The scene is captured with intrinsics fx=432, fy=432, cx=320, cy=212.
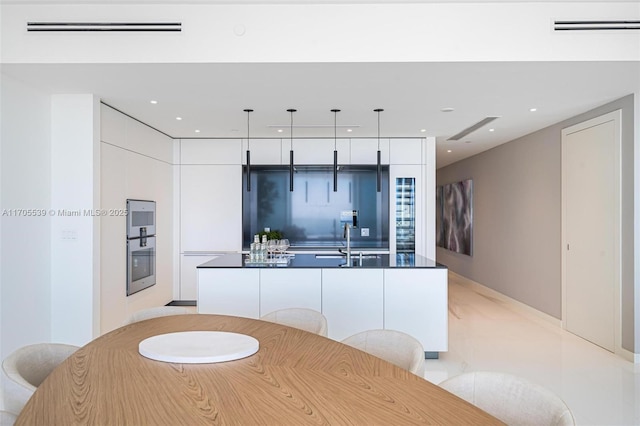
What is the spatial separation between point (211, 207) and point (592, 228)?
4.95 meters

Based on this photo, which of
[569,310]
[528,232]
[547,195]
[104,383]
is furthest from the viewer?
[528,232]

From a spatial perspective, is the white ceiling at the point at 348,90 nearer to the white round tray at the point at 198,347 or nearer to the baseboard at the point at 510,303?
the white round tray at the point at 198,347

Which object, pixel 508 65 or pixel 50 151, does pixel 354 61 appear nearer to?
pixel 508 65

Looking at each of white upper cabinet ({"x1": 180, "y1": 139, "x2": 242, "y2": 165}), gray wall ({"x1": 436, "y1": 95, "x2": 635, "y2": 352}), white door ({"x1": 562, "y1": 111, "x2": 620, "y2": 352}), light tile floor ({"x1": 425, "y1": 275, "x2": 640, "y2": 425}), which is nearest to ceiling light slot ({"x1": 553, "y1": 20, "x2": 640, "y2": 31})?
gray wall ({"x1": 436, "y1": 95, "x2": 635, "y2": 352})

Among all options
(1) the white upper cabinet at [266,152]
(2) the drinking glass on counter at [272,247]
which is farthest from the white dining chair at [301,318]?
(1) the white upper cabinet at [266,152]

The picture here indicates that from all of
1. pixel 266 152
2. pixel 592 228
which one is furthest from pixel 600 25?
pixel 266 152

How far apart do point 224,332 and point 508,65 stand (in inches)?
111

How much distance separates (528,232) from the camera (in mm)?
6188

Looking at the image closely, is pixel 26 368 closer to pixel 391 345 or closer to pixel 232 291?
pixel 391 345

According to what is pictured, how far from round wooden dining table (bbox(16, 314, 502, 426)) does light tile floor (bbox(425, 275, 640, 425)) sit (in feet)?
7.24

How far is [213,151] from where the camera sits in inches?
257

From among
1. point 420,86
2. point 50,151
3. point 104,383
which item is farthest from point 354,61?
point 50,151

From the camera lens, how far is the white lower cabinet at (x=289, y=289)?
408 centimetres

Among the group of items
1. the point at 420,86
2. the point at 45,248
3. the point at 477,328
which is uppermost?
the point at 420,86
